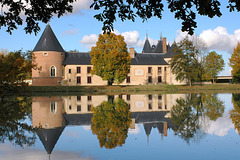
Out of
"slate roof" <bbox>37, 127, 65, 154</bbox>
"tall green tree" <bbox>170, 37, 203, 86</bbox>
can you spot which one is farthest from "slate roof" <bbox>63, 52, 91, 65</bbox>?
"slate roof" <bbox>37, 127, 65, 154</bbox>

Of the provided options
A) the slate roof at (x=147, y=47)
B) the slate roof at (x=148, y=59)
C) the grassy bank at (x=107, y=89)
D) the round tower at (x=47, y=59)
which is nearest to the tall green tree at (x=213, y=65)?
the slate roof at (x=148, y=59)

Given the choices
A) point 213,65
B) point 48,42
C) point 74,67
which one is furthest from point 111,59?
point 213,65

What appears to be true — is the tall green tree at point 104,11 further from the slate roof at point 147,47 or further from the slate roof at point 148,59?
the slate roof at point 147,47

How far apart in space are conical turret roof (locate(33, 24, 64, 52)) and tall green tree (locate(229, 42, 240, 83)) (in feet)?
95.8

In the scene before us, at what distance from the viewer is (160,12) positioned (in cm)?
572

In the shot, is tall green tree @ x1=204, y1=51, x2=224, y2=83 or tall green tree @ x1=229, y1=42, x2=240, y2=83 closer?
tall green tree @ x1=229, y1=42, x2=240, y2=83

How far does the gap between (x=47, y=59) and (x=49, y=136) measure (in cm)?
3608

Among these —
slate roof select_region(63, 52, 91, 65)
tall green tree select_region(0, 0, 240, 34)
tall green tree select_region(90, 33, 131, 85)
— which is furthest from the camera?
slate roof select_region(63, 52, 91, 65)

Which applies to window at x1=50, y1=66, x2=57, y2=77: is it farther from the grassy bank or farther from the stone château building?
the grassy bank

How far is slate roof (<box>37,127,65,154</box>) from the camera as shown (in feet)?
21.6

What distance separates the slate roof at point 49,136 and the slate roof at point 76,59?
37353 millimetres

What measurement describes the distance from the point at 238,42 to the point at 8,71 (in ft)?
138

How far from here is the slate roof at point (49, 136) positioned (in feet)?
21.6

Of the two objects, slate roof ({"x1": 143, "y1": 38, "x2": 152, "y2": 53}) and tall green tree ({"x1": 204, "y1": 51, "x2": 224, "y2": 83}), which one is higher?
slate roof ({"x1": 143, "y1": 38, "x2": 152, "y2": 53})
